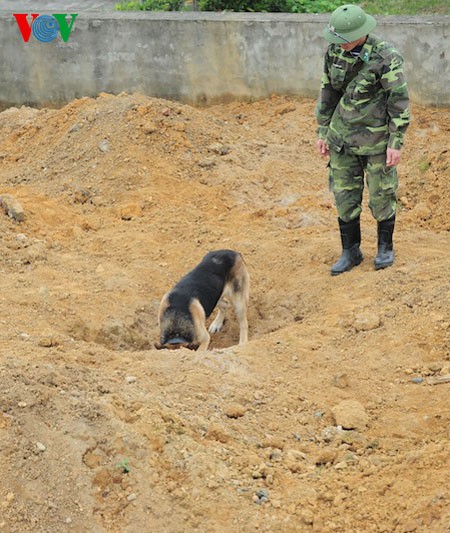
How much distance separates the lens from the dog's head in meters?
7.66

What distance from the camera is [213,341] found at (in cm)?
907

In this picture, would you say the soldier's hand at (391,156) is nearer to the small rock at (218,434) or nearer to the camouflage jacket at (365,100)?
the camouflage jacket at (365,100)

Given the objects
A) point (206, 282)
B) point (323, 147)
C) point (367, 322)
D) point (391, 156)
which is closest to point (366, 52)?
point (391, 156)

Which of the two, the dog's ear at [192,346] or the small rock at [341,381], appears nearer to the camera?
the small rock at [341,381]

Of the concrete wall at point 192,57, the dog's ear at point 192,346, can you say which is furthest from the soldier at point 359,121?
the concrete wall at point 192,57

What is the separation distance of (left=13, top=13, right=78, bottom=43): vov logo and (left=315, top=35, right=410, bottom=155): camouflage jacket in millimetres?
6469

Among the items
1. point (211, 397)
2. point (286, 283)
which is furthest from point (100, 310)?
point (211, 397)

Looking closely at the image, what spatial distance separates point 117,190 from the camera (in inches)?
420

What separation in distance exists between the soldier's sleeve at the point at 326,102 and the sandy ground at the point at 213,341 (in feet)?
4.36

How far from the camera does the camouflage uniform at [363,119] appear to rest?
7.64 m

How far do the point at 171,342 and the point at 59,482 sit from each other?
2723 millimetres

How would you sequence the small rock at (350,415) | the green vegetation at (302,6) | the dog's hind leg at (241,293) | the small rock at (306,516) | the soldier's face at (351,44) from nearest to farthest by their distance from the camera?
the small rock at (306,516)
the small rock at (350,415)
the soldier's face at (351,44)
the dog's hind leg at (241,293)
the green vegetation at (302,6)

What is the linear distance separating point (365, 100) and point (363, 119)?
158mm

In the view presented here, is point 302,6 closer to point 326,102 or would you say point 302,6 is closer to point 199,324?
point 326,102
